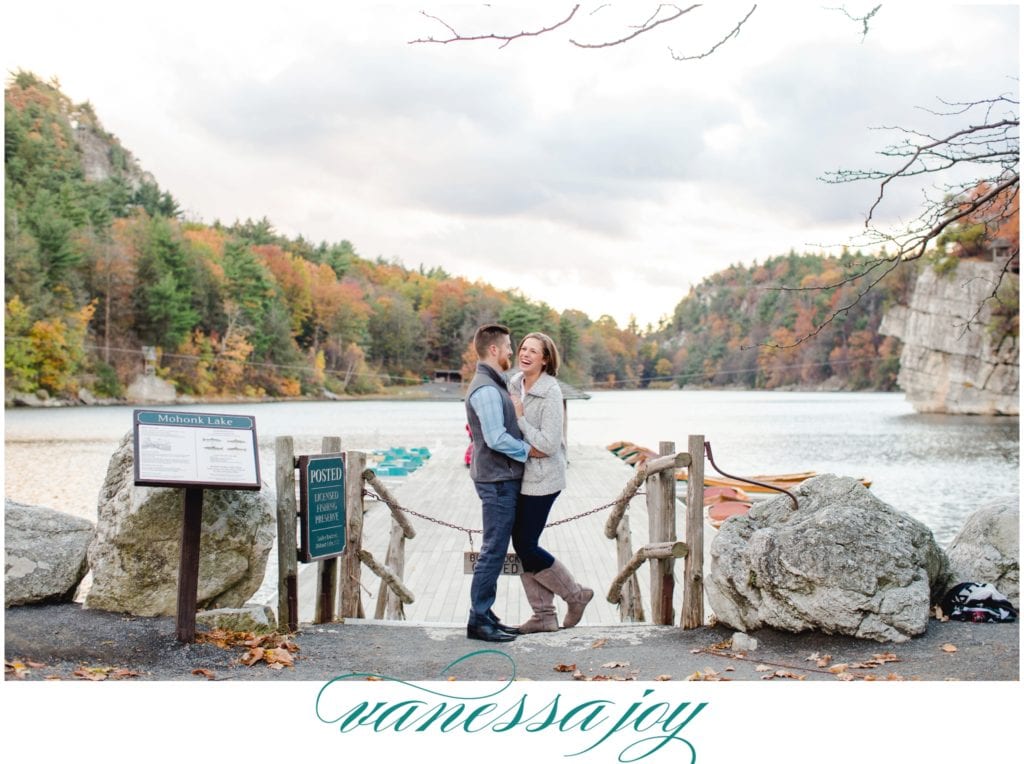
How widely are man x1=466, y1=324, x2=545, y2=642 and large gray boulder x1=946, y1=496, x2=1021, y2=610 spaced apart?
2735mm

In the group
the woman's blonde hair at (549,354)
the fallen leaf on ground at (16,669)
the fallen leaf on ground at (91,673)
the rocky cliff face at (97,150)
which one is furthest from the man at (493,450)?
the rocky cliff face at (97,150)

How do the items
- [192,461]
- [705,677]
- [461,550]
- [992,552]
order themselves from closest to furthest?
[705,677], [192,461], [992,552], [461,550]

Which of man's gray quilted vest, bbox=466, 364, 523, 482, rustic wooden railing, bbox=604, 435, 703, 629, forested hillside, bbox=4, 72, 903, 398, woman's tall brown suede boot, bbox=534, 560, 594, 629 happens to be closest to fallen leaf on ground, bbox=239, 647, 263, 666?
man's gray quilted vest, bbox=466, 364, 523, 482

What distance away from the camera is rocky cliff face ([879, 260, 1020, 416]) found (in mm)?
53406

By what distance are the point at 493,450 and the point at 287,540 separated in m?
1.51

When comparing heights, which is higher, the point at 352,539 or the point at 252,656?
the point at 352,539

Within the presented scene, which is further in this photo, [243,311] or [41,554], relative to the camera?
[243,311]

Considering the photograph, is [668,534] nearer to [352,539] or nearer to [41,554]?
[352,539]

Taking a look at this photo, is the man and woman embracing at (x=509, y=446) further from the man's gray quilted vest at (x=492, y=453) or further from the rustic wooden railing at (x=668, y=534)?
the rustic wooden railing at (x=668, y=534)

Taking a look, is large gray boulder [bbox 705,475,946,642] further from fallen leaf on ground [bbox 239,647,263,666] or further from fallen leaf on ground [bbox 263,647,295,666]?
fallen leaf on ground [bbox 239,647,263,666]

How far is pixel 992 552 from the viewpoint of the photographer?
6340 millimetres

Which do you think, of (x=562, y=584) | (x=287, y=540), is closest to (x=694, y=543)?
(x=562, y=584)

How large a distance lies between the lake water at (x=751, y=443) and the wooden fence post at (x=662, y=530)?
369 centimetres

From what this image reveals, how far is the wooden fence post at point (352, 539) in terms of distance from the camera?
664cm
